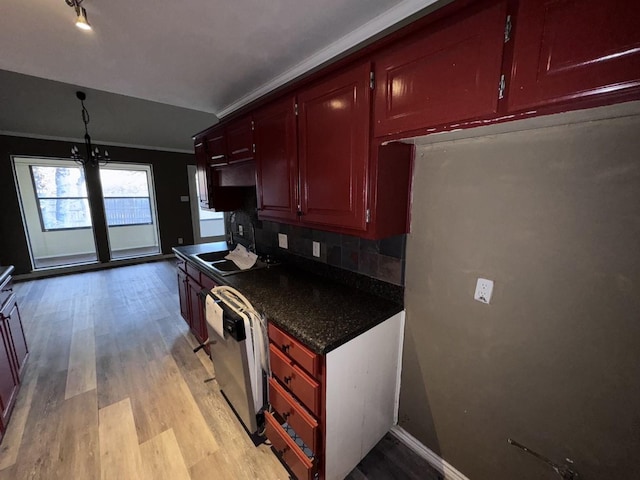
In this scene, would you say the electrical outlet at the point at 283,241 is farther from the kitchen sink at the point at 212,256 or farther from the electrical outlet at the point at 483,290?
the electrical outlet at the point at 483,290

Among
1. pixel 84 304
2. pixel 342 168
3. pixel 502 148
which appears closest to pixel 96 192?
pixel 84 304

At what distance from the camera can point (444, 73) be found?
0.91m

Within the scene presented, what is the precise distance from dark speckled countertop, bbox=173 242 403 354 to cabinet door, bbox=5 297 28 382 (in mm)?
1601

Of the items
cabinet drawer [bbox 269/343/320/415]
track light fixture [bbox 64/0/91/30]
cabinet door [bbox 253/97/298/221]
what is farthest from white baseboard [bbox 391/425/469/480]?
track light fixture [bbox 64/0/91/30]

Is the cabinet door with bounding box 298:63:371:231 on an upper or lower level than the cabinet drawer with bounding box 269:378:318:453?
upper

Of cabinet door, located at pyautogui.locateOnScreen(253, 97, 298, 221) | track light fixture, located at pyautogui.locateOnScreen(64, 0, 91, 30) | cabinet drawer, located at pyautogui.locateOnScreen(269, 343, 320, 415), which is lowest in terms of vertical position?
cabinet drawer, located at pyautogui.locateOnScreen(269, 343, 320, 415)

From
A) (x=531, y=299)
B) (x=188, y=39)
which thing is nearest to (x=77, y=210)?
(x=188, y=39)

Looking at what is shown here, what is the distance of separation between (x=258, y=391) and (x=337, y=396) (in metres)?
0.60

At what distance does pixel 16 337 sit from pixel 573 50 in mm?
3822

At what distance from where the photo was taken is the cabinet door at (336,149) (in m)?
1.20

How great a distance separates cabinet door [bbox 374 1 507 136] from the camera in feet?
2.65

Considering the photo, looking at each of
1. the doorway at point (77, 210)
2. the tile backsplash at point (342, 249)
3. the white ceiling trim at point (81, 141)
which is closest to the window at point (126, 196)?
the doorway at point (77, 210)

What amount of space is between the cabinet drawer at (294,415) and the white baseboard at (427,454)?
0.70 metres

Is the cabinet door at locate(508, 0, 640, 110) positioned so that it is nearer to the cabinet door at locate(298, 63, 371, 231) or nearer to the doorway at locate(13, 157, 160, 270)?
the cabinet door at locate(298, 63, 371, 231)
